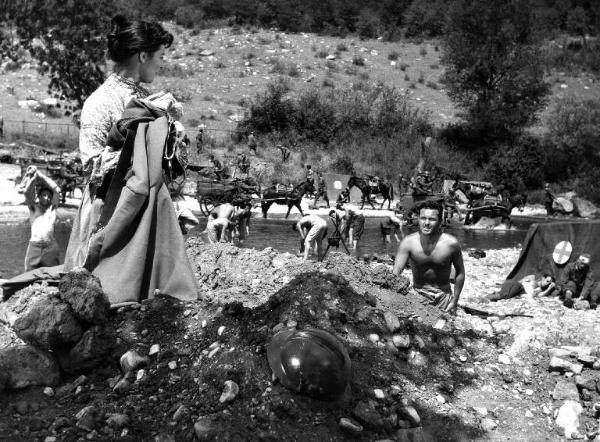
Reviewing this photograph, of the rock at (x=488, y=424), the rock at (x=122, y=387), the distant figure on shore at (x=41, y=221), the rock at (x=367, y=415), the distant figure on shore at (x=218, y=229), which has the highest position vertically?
the rock at (x=122, y=387)

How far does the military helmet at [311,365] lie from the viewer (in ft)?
12.0

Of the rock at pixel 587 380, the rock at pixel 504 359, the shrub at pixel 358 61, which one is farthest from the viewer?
the shrub at pixel 358 61

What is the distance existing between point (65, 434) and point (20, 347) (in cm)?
69

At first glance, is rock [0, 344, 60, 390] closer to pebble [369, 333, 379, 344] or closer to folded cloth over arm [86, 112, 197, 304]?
folded cloth over arm [86, 112, 197, 304]

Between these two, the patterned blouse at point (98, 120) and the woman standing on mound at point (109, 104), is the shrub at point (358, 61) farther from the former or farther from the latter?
the patterned blouse at point (98, 120)

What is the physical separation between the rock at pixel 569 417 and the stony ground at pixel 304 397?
1 centimetres

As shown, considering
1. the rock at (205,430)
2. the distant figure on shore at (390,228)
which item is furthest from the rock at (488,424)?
the distant figure on shore at (390,228)

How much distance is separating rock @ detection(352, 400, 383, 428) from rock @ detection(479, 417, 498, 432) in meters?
0.68

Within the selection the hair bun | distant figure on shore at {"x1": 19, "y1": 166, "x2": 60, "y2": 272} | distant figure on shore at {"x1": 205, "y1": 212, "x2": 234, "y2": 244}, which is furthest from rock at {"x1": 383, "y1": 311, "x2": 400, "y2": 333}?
distant figure on shore at {"x1": 205, "y1": 212, "x2": 234, "y2": 244}

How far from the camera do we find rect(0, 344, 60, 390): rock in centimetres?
369

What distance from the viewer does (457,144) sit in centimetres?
4331

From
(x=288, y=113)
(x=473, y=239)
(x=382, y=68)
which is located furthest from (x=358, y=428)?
(x=382, y=68)

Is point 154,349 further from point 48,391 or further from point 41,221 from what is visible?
point 41,221

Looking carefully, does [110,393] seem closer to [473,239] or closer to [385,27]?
[473,239]
